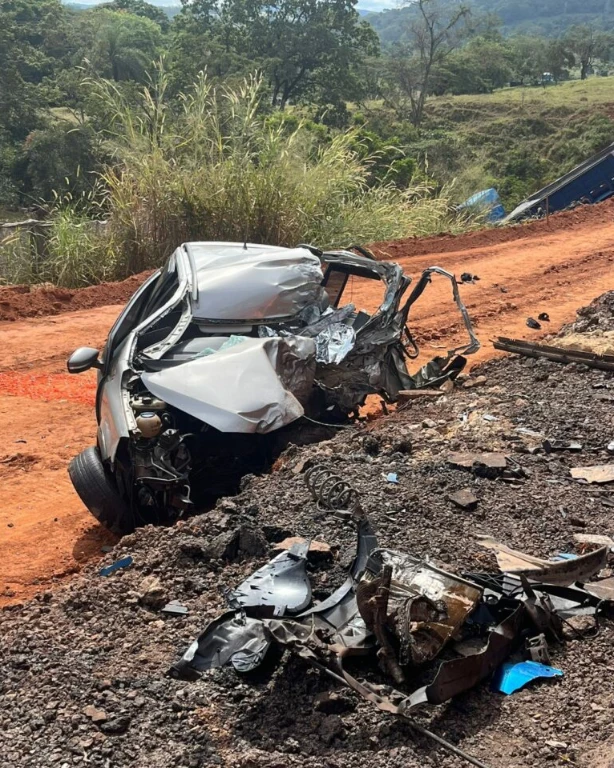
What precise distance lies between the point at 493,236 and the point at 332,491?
12.7 m

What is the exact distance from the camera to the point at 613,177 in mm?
21297

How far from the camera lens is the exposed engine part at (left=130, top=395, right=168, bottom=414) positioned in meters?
5.38

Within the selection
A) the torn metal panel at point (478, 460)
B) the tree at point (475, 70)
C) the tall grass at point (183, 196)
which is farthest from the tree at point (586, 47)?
the torn metal panel at point (478, 460)

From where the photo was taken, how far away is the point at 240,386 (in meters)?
5.60

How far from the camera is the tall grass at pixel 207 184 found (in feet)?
41.9

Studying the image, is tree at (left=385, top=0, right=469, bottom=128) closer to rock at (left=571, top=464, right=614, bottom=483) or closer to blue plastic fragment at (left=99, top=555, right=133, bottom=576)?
rock at (left=571, top=464, right=614, bottom=483)

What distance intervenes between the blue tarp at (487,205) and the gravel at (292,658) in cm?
1298

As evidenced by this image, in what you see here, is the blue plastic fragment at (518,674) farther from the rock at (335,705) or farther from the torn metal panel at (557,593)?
the rock at (335,705)

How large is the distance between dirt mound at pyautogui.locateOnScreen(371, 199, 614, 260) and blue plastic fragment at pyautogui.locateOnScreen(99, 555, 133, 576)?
10266 mm

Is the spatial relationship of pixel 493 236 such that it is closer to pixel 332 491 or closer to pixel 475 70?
pixel 332 491

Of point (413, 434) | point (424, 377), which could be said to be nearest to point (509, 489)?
point (413, 434)

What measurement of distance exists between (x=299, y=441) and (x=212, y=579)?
6.38 feet

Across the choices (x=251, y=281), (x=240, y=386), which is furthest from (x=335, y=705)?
(x=251, y=281)

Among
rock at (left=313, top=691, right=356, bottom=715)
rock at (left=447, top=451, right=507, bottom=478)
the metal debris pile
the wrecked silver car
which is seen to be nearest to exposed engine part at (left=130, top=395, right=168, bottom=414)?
the wrecked silver car
